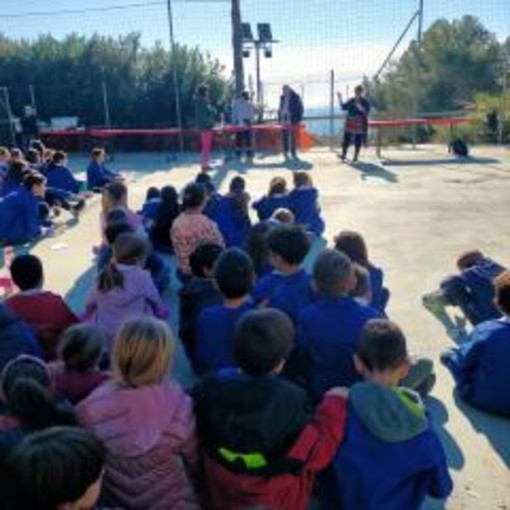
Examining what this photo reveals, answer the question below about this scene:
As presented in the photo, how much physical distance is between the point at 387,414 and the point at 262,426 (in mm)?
560

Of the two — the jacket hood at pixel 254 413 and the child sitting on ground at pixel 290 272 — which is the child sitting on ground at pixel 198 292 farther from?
the jacket hood at pixel 254 413

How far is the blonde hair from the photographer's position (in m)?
3.42

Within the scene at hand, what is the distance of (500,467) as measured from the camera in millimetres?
4500

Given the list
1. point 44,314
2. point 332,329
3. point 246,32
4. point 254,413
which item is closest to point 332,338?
point 332,329

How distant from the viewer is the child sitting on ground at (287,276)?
16.7ft

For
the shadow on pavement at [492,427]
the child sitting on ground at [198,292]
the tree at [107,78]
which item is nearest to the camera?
the shadow on pavement at [492,427]

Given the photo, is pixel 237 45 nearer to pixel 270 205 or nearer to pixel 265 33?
pixel 265 33

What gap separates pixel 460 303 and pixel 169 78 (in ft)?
61.3

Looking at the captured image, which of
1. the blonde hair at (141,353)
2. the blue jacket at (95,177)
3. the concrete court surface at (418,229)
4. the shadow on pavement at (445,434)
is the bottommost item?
the shadow on pavement at (445,434)

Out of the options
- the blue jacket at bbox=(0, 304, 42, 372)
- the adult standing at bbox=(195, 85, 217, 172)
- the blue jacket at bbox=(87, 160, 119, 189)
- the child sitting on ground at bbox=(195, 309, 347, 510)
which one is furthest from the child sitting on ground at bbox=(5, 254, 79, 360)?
the adult standing at bbox=(195, 85, 217, 172)

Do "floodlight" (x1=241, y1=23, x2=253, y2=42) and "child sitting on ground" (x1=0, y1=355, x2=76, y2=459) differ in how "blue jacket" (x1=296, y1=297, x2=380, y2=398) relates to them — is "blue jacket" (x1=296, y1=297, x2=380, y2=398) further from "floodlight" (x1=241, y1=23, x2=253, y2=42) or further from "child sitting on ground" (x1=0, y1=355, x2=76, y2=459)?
"floodlight" (x1=241, y1=23, x2=253, y2=42)

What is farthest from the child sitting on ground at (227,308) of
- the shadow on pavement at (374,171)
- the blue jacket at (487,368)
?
the shadow on pavement at (374,171)

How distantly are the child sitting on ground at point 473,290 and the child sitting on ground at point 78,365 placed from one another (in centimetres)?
315

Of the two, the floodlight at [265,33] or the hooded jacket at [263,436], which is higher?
the floodlight at [265,33]
